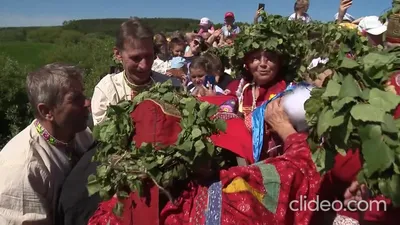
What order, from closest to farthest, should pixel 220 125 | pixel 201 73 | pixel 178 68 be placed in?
pixel 220 125, pixel 201 73, pixel 178 68

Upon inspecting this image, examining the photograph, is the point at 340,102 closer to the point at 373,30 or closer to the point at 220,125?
the point at 220,125

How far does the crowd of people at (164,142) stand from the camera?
2.70 meters

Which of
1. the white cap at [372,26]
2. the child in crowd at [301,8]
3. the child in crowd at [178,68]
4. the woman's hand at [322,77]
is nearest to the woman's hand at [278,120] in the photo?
the woman's hand at [322,77]

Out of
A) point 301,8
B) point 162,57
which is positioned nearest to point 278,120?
point 301,8

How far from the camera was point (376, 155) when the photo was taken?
2.06 meters

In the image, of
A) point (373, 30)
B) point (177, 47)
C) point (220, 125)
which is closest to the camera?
point (220, 125)

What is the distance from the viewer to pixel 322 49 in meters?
3.58

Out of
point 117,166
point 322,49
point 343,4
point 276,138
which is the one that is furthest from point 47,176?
point 343,4

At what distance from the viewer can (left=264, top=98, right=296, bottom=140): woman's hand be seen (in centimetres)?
304

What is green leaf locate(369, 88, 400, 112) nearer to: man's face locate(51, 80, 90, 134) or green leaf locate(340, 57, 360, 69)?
green leaf locate(340, 57, 360, 69)

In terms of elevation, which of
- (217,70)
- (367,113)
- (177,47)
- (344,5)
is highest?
(344,5)

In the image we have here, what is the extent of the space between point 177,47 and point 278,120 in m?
6.64

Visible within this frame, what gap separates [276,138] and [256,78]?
52.4 inches

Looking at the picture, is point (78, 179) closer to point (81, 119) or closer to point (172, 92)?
point (81, 119)
